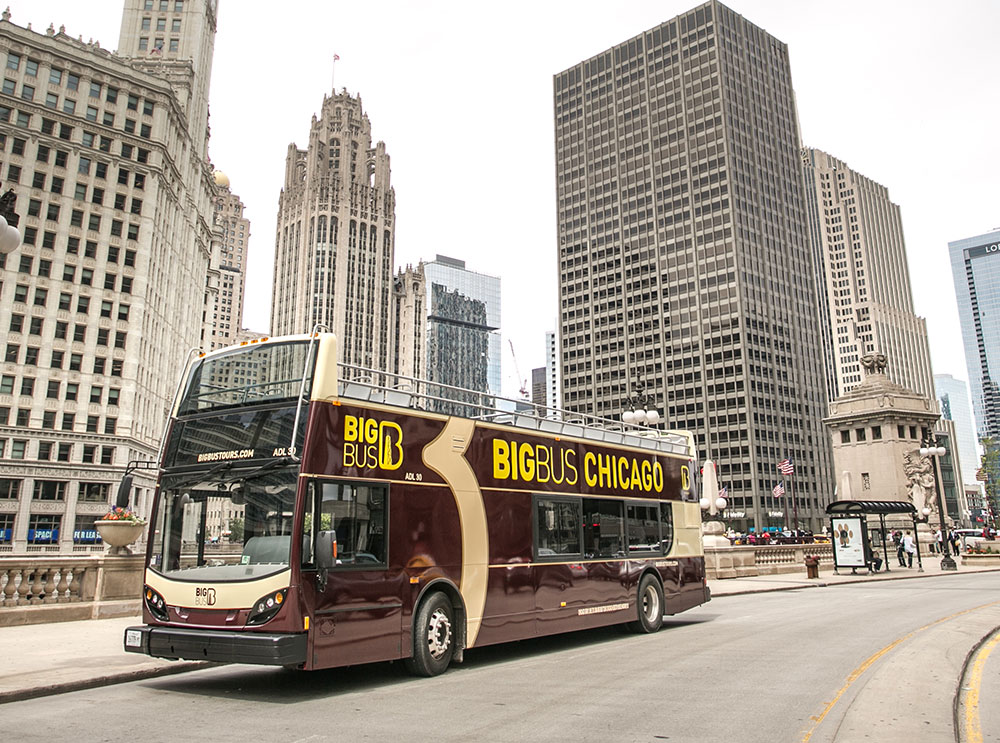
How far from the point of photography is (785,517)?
11688 centimetres

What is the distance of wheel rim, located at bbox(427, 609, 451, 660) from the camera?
1020cm

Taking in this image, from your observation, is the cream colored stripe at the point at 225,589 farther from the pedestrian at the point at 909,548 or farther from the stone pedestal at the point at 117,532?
the pedestrian at the point at 909,548

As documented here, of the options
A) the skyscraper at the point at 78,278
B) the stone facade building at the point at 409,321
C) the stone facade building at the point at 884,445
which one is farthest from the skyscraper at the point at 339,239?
the stone facade building at the point at 884,445

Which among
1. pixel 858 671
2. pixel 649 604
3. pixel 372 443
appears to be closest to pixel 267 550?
pixel 372 443

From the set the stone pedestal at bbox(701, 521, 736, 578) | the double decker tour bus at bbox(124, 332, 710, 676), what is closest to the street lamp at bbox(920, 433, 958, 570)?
the stone pedestal at bbox(701, 521, 736, 578)

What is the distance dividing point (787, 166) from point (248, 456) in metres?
153

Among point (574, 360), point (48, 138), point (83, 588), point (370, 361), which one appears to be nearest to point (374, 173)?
point (370, 361)

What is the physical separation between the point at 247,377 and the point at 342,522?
2147 millimetres

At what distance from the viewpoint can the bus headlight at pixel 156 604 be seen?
30.7 ft

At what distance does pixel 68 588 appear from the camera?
52.9 feet

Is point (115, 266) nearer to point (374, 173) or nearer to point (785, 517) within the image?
point (785, 517)

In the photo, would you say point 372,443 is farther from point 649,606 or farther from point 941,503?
point 941,503

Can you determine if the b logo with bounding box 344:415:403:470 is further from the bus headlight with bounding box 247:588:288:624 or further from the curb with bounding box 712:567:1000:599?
the curb with bounding box 712:567:1000:599

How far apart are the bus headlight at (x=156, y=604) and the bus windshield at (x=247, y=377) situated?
7.63 feet
